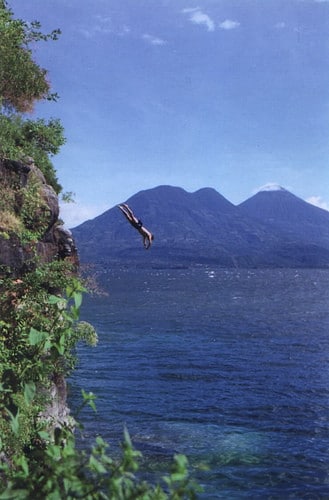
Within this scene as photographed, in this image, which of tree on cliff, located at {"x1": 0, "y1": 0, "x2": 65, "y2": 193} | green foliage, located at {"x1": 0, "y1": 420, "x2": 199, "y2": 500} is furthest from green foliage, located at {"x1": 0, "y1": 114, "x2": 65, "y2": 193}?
green foliage, located at {"x1": 0, "y1": 420, "x2": 199, "y2": 500}

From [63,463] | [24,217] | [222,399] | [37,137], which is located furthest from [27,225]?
[222,399]

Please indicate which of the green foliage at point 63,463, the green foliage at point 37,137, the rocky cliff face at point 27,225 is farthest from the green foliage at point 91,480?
the green foliage at point 37,137

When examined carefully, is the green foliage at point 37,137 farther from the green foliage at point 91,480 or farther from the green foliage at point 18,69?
the green foliage at point 91,480

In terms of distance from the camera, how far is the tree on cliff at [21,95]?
23.3 metres

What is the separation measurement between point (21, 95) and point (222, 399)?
31.1 metres

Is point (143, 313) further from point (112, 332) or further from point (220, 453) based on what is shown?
point (220, 453)

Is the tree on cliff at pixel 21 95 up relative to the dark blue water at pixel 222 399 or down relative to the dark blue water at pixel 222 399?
up

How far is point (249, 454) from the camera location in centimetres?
2934

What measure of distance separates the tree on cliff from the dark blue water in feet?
62.5

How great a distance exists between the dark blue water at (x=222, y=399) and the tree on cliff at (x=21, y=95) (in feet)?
62.5

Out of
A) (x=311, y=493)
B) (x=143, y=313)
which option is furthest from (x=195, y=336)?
(x=311, y=493)

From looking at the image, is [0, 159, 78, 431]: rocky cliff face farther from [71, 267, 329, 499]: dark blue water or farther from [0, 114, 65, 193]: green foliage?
[71, 267, 329, 499]: dark blue water

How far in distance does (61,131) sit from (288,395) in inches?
1279

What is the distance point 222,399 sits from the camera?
4219cm
